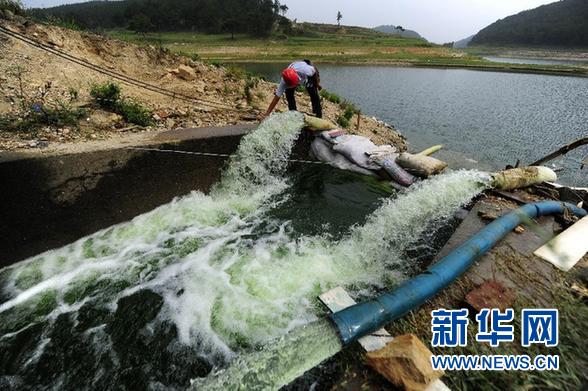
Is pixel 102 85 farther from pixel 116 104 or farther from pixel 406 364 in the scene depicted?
pixel 406 364

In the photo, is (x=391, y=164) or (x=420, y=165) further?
(x=391, y=164)

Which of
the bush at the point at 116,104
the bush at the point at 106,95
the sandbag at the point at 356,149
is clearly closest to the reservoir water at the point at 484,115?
the sandbag at the point at 356,149

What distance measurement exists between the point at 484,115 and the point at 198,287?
58.0ft

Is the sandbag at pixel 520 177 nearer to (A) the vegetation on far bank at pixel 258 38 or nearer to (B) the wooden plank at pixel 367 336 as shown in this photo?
(B) the wooden plank at pixel 367 336

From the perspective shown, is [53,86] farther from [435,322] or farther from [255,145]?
[435,322]

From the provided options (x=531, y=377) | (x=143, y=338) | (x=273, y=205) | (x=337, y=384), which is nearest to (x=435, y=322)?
(x=531, y=377)

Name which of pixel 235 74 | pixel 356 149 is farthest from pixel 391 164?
pixel 235 74

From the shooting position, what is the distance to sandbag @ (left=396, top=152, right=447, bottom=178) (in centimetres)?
589

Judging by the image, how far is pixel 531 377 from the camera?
218cm

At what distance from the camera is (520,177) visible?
5555mm

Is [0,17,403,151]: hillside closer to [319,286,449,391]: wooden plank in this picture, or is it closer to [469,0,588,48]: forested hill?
[319,286,449,391]: wooden plank

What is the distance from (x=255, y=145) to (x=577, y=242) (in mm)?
5251

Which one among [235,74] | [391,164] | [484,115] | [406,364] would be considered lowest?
[484,115]

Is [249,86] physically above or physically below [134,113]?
above
